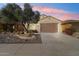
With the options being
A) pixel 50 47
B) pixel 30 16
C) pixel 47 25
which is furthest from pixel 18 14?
pixel 50 47

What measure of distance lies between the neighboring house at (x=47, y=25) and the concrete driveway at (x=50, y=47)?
0.34 ft

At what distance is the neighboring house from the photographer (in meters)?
5.32

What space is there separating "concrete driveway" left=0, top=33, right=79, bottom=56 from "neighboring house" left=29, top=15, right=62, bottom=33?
102 mm

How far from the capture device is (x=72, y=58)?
212 inches

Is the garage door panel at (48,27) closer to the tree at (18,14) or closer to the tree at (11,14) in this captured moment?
the tree at (18,14)

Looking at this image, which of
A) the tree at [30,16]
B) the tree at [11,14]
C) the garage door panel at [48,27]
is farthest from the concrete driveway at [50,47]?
the tree at [11,14]

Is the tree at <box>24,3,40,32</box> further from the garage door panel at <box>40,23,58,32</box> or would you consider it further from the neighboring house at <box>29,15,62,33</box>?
the garage door panel at <box>40,23,58,32</box>

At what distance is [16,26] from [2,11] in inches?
18.8

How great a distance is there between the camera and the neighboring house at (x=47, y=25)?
17.5ft

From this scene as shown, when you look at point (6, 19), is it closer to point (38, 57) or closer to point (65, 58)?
point (38, 57)

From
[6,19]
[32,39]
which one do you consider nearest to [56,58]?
[32,39]

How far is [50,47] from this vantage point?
533cm

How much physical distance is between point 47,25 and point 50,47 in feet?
1.72

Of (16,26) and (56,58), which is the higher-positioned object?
(16,26)
